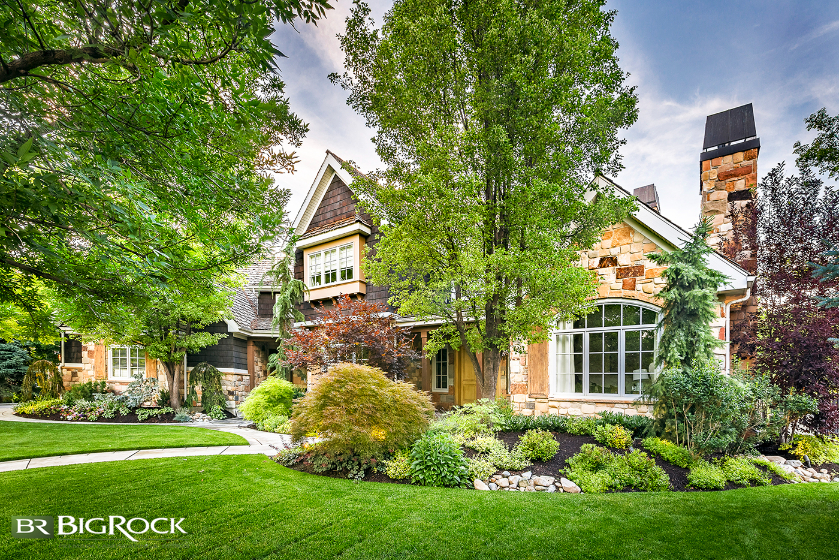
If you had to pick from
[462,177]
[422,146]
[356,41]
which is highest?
[356,41]

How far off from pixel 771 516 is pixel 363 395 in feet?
15.7

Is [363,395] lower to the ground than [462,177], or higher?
lower

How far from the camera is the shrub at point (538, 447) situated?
5.71m

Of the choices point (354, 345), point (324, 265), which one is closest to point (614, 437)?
point (354, 345)

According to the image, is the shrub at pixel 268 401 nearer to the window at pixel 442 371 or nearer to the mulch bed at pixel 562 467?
the window at pixel 442 371

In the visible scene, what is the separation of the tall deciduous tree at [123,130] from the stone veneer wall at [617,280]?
268 inches

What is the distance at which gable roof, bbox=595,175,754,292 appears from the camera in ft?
23.4

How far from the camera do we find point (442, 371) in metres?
12.0

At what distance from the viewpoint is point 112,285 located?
12.1 ft

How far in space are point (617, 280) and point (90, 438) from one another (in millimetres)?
10995

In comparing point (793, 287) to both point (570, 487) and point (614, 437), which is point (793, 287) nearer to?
point (614, 437)

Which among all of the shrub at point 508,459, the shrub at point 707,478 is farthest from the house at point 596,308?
the shrub at point 508,459

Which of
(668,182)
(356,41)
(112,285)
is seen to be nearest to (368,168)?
(356,41)

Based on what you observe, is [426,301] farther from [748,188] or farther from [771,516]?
[748,188]
